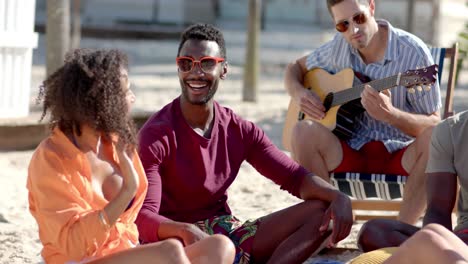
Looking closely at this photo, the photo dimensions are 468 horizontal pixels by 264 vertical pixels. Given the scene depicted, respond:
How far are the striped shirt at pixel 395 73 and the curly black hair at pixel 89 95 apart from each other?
87.0 inches

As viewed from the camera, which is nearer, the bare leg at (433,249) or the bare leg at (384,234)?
the bare leg at (433,249)

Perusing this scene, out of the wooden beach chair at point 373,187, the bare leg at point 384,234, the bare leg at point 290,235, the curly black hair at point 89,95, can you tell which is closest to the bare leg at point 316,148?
the wooden beach chair at point 373,187

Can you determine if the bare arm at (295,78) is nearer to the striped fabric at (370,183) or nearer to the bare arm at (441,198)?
the striped fabric at (370,183)

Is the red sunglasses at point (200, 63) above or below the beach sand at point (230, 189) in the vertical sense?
above

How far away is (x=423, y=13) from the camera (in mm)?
27453

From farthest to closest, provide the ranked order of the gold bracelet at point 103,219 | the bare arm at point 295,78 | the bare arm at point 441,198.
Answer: the bare arm at point 295,78 → the bare arm at point 441,198 → the gold bracelet at point 103,219

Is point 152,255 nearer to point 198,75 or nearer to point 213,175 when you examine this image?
point 213,175

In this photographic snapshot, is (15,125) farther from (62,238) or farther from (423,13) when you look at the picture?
(423,13)

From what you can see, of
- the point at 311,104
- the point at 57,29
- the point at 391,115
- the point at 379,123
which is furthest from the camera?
the point at 57,29

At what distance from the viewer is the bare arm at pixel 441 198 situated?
14.9ft

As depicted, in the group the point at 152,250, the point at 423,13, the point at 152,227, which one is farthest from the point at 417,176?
the point at 423,13

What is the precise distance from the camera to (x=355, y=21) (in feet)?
18.5

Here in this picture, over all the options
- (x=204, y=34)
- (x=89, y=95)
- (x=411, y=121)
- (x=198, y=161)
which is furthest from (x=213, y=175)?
(x=411, y=121)

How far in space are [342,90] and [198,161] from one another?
142 centimetres
